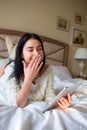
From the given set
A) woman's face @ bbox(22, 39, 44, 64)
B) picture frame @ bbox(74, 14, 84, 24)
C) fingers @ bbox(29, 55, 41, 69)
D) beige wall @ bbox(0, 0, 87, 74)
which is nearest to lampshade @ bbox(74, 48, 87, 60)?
beige wall @ bbox(0, 0, 87, 74)

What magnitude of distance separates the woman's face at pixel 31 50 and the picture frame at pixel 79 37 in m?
2.35

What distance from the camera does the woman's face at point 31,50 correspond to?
1308mm

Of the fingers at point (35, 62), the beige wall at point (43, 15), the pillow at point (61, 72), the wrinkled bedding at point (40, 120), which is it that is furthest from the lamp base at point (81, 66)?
the wrinkled bedding at point (40, 120)

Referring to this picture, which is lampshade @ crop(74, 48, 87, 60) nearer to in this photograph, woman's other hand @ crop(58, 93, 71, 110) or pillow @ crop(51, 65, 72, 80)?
pillow @ crop(51, 65, 72, 80)

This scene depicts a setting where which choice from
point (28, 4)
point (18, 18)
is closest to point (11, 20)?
point (18, 18)

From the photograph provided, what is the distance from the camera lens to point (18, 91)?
124 cm

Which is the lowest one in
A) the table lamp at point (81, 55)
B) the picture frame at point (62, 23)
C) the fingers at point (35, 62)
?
the table lamp at point (81, 55)

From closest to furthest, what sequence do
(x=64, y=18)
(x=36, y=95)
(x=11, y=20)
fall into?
(x=36, y=95)
(x=11, y=20)
(x=64, y=18)

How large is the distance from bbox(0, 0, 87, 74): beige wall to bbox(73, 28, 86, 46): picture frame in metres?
0.08

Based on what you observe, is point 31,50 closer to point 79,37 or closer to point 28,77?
point 28,77

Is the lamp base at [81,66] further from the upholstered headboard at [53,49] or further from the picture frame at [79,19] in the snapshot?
the picture frame at [79,19]

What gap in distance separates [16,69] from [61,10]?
2408mm

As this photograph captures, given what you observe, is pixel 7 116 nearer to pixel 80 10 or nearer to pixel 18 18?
pixel 18 18

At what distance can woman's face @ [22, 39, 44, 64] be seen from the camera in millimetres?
1308
